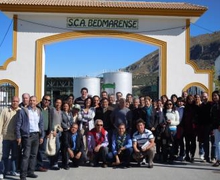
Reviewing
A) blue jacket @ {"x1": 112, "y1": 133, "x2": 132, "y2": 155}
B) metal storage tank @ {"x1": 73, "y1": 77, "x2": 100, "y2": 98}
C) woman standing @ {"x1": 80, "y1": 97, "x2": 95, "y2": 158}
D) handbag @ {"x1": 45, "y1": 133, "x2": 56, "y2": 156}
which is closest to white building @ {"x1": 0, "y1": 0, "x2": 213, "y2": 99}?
woman standing @ {"x1": 80, "y1": 97, "x2": 95, "y2": 158}

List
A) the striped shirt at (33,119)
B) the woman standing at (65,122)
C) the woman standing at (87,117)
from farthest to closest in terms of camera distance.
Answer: the woman standing at (87,117) → the woman standing at (65,122) → the striped shirt at (33,119)

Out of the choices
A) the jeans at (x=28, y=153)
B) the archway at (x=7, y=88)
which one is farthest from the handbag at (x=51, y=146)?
the archway at (x=7, y=88)

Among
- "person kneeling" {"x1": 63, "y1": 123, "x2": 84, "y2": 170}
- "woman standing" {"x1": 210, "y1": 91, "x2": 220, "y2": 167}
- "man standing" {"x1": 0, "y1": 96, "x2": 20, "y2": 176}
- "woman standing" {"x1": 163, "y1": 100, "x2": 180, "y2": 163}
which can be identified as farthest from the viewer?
"woman standing" {"x1": 163, "y1": 100, "x2": 180, "y2": 163}

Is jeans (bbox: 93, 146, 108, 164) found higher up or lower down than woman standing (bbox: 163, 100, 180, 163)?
lower down

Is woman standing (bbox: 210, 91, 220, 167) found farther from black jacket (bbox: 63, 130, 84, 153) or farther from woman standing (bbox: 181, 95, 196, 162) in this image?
black jacket (bbox: 63, 130, 84, 153)

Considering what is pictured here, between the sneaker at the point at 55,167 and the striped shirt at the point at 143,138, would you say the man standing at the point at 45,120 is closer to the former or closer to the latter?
the sneaker at the point at 55,167

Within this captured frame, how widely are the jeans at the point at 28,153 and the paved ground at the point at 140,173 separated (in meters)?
0.35

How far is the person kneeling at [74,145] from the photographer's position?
27.6 ft

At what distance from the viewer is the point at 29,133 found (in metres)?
7.12

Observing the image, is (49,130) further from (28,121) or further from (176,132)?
(176,132)

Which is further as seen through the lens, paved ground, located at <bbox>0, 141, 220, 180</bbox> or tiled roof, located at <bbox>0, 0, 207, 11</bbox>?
tiled roof, located at <bbox>0, 0, 207, 11</bbox>

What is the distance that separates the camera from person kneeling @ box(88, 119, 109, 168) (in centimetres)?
858

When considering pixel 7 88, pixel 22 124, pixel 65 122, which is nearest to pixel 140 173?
pixel 65 122

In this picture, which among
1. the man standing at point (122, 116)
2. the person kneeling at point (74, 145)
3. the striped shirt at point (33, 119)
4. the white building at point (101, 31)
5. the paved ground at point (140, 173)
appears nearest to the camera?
the striped shirt at point (33, 119)
